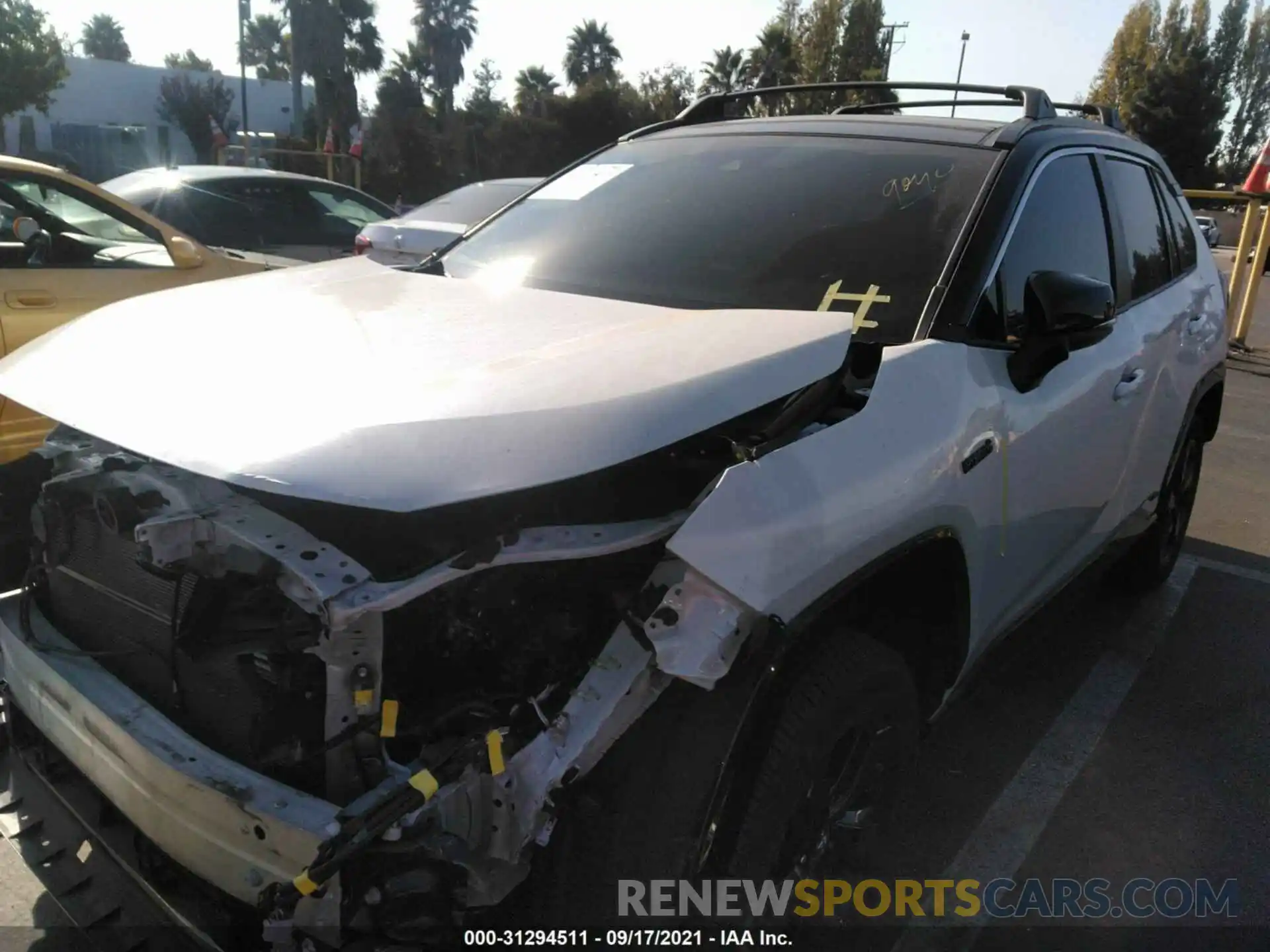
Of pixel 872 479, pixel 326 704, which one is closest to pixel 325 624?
pixel 326 704

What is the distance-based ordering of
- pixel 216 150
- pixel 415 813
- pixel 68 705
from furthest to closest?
pixel 216 150, pixel 68 705, pixel 415 813

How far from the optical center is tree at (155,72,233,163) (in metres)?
40.0

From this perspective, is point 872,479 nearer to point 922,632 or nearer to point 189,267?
point 922,632

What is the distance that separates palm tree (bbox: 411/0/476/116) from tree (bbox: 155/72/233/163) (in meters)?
10.3

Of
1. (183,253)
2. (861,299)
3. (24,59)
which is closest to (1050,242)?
(861,299)

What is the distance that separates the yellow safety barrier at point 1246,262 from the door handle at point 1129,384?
8.00 m

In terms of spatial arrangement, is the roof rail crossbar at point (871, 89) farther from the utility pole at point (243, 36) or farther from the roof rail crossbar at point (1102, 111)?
the utility pole at point (243, 36)

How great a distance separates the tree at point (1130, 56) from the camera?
5019 centimetres

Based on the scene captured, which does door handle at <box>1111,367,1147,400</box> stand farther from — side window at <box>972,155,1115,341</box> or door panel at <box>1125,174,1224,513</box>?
side window at <box>972,155,1115,341</box>

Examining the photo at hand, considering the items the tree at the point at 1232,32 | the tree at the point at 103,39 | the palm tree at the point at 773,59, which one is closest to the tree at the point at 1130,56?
the tree at the point at 1232,32

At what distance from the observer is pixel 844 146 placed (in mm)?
3127

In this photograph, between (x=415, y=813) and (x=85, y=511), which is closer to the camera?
(x=415, y=813)

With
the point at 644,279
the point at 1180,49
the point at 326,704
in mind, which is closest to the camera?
the point at 326,704

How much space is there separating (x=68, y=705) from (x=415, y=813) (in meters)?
0.87
